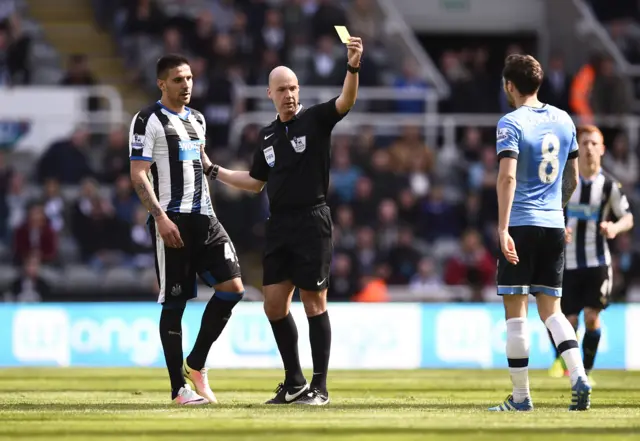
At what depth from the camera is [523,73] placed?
8.88 metres

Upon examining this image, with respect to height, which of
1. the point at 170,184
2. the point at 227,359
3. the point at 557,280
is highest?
the point at 170,184

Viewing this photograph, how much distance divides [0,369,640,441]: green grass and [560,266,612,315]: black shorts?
2.45 ft

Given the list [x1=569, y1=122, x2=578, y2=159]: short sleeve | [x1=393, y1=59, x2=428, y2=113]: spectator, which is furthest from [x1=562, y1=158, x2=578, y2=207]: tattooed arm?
[x1=393, y1=59, x2=428, y2=113]: spectator

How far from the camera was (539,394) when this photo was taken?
1105 centimetres

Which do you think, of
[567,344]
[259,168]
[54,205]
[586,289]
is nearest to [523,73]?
[567,344]

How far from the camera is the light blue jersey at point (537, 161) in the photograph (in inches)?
348

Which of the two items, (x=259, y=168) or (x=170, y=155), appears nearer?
(x=170, y=155)

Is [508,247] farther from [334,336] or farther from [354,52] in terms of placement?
[334,336]

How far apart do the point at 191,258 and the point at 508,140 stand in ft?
7.94

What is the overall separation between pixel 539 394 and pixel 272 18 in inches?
→ 487

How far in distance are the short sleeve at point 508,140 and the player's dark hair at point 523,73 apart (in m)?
0.29

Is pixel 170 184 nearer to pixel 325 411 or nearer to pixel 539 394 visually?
pixel 325 411

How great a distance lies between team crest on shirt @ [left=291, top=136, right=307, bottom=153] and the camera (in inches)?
372

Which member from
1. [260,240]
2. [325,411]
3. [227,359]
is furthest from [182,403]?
[260,240]
